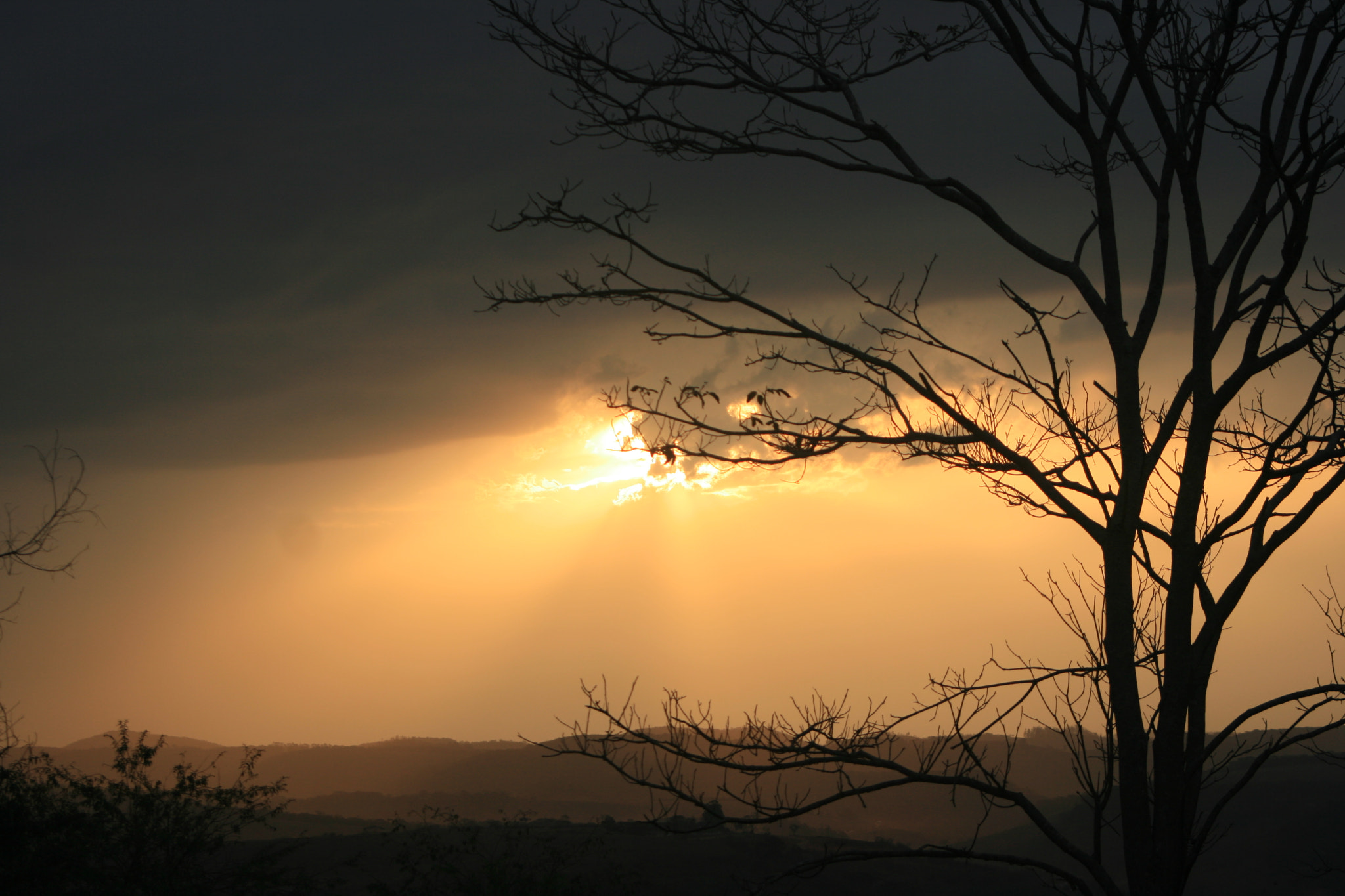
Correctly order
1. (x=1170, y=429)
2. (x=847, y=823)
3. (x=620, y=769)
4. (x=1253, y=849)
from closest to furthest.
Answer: (x=620, y=769) → (x=1170, y=429) → (x=1253, y=849) → (x=847, y=823)

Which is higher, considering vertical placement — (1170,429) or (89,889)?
(1170,429)

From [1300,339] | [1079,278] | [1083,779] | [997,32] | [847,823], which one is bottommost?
[847,823]

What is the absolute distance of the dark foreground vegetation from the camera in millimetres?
15227

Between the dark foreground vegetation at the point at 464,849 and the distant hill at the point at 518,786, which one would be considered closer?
the dark foreground vegetation at the point at 464,849

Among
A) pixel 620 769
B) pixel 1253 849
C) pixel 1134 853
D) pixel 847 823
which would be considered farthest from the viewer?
pixel 847 823

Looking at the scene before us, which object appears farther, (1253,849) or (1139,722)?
(1253,849)

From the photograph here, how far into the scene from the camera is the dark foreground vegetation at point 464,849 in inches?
599

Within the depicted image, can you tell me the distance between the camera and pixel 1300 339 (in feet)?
19.1

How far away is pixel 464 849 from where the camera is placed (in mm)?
→ 23891

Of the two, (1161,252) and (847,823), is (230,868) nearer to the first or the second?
(1161,252)

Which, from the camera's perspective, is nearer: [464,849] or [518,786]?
[464,849]

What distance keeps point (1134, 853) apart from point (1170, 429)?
8.43 feet

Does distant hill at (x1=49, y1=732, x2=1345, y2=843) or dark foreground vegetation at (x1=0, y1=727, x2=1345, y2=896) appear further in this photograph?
distant hill at (x1=49, y1=732, x2=1345, y2=843)

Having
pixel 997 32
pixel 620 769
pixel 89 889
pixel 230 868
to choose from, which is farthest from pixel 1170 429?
pixel 230 868
